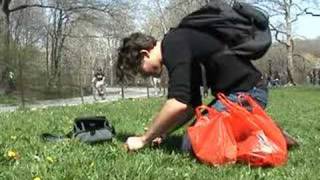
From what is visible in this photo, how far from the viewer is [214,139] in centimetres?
513

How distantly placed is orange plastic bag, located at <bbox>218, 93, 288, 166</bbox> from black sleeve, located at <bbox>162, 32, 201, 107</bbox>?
347mm

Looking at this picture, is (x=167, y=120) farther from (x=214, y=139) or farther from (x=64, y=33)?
(x=64, y=33)

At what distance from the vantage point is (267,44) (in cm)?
546

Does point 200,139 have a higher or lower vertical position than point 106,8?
lower

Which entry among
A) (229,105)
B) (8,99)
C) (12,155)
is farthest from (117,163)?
(8,99)

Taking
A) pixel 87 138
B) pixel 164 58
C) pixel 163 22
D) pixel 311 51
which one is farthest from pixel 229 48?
pixel 311 51

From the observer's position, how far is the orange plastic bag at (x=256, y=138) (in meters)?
5.06

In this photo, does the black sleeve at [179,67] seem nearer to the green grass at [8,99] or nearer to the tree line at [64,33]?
the tree line at [64,33]

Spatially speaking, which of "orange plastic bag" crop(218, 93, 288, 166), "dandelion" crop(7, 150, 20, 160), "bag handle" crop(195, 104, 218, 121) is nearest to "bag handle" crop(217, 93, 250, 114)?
"orange plastic bag" crop(218, 93, 288, 166)

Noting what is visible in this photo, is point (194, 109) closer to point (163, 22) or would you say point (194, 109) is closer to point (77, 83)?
point (77, 83)

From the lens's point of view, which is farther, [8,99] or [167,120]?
[8,99]

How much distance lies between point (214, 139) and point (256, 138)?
0.32m

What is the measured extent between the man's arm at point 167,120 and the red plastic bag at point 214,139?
15cm

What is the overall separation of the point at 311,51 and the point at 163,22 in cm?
4331
